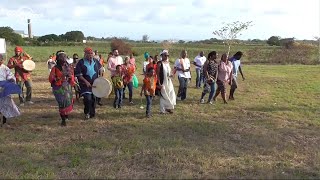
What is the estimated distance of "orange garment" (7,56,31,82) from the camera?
408 inches

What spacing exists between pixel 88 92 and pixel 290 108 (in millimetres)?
6103

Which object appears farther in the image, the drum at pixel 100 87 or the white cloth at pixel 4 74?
the drum at pixel 100 87

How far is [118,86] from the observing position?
1065 cm

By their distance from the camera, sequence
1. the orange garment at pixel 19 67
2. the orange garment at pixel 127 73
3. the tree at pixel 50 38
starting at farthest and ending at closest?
1. the tree at pixel 50 38
2. the orange garment at pixel 127 73
3. the orange garment at pixel 19 67

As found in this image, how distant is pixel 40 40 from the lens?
72812 millimetres

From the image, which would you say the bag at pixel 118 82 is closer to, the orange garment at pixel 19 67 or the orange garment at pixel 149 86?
the orange garment at pixel 149 86

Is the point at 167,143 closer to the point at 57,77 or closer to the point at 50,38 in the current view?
the point at 57,77

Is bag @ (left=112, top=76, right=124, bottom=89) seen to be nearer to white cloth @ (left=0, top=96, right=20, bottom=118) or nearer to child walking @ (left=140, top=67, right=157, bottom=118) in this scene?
child walking @ (left=140, top=67, right=157, bottom=118)

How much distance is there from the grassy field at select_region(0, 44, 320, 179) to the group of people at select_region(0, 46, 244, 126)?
0.41 m

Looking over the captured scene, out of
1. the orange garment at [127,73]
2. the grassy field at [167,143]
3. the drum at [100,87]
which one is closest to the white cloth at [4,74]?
the grassy field at [167,143]

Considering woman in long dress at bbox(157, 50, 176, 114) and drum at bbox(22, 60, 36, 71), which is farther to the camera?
drum at bbox(22, 60, 36, 71)

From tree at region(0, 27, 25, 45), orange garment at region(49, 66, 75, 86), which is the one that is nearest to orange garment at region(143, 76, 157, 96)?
orange garment at region(49, 66, 75, 86)

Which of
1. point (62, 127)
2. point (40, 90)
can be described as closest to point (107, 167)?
point (62, 127)

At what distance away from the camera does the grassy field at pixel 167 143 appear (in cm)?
594
